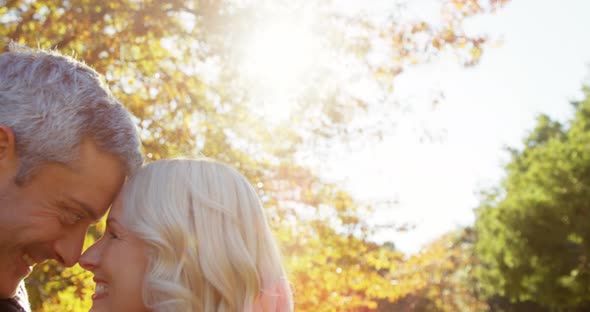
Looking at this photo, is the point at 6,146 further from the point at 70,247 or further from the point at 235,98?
the point at 235,98

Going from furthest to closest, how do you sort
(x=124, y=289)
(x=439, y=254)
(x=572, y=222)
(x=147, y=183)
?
(x=572, y=222) < (x=439, y=254) < (x=147, y=183) < (x=124, y=289)

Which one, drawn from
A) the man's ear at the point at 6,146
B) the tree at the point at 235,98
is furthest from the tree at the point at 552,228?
the man's ear at the point at 6,146

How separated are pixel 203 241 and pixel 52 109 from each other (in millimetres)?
776

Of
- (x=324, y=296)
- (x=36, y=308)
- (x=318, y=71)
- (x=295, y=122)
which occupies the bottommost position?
(x=36, y=308)

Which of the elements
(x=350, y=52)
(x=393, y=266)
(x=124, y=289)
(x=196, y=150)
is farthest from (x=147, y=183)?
(x=393, y=266)

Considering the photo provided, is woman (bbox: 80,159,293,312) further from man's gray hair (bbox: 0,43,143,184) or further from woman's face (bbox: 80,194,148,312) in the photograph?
man's gray hair (bbox: 0,43,143,184)

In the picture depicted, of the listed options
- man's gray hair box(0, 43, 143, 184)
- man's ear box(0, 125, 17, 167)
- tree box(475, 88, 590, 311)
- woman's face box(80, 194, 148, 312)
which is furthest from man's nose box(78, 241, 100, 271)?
tree box(475, 88, 590, 311)

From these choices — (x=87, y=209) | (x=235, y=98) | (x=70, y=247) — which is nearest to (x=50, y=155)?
(x=87, y=209)

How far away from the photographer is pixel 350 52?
9039mm

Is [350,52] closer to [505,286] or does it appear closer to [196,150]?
[196,150]

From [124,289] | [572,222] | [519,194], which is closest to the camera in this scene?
[124,289]

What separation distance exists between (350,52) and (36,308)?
478 centimetres

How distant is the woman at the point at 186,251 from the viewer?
2812 mm

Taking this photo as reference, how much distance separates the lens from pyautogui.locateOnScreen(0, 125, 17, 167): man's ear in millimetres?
2602
